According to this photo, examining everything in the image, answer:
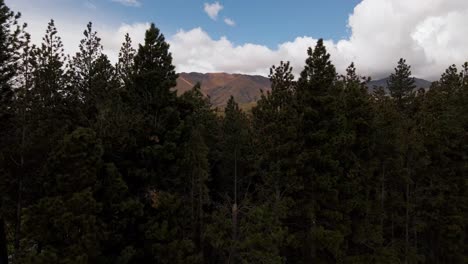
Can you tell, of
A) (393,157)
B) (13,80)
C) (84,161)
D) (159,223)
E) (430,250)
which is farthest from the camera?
(430,250)

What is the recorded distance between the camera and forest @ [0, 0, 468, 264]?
12648 millimetres

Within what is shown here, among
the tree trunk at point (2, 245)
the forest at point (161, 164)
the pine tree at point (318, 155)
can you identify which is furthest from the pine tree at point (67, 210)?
the pine tree at point (318, 155)

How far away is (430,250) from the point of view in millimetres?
28844

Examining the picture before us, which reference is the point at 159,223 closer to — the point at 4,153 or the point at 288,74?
the point at 4,153

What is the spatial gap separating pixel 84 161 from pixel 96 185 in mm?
1344

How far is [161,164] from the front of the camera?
53.1 feet

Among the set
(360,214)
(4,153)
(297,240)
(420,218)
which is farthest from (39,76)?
(420,218)

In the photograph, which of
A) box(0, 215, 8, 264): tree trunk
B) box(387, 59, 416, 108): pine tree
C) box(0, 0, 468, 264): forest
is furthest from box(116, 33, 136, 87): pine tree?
box(387, 59, 416, 108): pine tree

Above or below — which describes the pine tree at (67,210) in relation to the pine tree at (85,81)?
below

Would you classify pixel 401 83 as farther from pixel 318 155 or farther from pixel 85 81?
pixel 85 81

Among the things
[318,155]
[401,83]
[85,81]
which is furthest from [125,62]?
[401,83]

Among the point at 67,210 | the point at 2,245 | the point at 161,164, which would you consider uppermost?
the point at 161,164

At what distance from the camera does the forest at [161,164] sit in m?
12.6

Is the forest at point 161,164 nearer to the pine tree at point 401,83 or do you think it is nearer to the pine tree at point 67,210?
the pine tree at point 67,210
